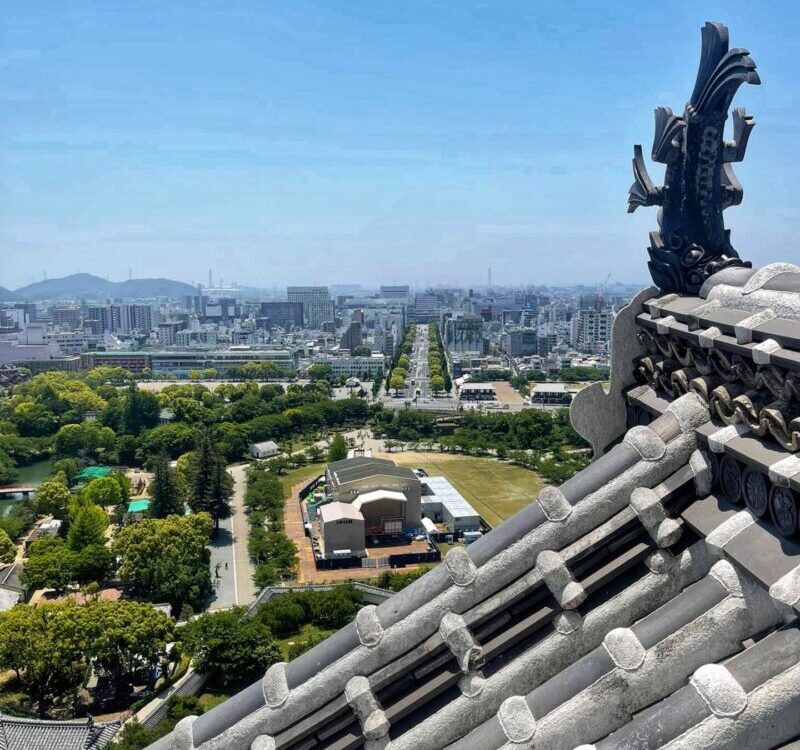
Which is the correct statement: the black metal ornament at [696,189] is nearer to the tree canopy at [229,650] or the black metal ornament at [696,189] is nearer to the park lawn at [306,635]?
the tree canopy at [229,650]

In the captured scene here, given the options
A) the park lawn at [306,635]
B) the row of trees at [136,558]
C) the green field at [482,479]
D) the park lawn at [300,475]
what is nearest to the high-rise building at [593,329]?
the green field at [482,479]

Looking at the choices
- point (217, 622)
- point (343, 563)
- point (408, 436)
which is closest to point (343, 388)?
point (408, 436)

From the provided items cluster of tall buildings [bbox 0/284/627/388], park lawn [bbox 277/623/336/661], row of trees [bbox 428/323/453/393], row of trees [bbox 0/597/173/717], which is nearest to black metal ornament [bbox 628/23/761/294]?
row of trees [bbox 0/597/173/717]

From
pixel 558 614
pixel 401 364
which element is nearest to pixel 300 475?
pixel 558 614

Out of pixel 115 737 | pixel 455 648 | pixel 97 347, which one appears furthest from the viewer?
pixel 97 347

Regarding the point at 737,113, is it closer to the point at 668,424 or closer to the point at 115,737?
the point at 668,424
